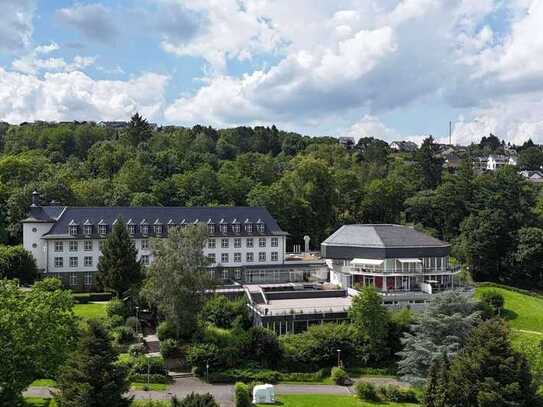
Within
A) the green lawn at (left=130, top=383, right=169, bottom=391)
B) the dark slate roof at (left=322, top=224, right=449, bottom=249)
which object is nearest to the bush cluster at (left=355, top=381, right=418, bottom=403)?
the green lawn at (left=130, top=383, right=169, bottom=391)

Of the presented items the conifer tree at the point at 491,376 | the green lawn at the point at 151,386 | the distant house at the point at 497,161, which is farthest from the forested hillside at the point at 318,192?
the distant house at the point at 497,161

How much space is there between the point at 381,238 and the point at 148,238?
893 inches

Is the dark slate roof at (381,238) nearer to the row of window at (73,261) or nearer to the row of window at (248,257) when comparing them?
the row of window at (248,257)

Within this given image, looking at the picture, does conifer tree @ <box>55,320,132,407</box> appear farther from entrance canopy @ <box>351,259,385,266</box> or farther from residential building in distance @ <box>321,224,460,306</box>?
entrance canopy @ <box>351,259,385,266</box>

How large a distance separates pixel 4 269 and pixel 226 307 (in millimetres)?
20544

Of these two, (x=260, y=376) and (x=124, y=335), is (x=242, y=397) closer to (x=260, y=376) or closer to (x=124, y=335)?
(x=260, y=376)

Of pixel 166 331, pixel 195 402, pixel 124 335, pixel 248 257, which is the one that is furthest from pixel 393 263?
pixel 195 402

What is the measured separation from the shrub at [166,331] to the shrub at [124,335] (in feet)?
6.57

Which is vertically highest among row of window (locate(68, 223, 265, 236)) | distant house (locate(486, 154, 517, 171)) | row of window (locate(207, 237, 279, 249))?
distant house (locate(486, 154, 517, 171))

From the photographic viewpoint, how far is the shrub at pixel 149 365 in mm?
39188

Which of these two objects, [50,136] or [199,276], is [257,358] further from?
[50,136]

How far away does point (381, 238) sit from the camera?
2266 inches

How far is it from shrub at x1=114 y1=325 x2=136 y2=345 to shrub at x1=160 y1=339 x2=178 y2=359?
2742 mm

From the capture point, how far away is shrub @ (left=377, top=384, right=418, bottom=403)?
38250 mm
